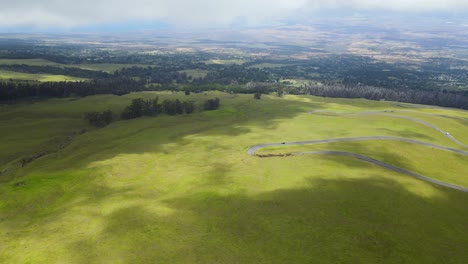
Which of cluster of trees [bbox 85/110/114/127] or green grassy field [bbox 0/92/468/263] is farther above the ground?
green grassy field [bbox 0/92/468/263]

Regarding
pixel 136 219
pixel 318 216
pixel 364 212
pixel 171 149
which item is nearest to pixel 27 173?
pixel 171 149

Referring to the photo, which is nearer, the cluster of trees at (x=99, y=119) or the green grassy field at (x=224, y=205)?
the green grassy field at (x=224, y=205)

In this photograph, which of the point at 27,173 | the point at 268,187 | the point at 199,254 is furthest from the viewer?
the point at 27,173

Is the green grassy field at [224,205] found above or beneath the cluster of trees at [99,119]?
above

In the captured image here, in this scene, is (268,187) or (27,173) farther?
(27,173)

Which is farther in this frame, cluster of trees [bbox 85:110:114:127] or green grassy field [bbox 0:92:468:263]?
cluster of trees [bbox 85:110:114:127]

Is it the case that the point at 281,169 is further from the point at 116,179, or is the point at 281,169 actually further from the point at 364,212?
the point at 116,179

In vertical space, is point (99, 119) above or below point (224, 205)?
below

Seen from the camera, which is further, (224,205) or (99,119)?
(99,119)
